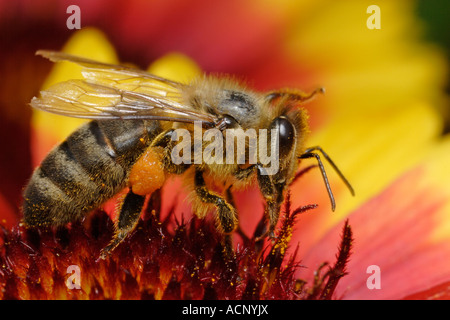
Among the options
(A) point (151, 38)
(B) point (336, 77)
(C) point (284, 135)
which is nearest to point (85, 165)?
(C) point (284, 135)

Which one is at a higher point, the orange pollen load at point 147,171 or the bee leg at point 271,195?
the orange pollen load at point 147,171

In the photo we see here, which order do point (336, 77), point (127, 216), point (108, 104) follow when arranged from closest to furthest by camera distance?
1. point (108, 104)
2. point (127, 216)
3. point (336, 77)

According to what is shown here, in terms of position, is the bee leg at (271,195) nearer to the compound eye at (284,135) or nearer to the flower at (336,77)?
the compound eye at (284,135)

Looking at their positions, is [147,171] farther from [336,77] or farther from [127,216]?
[336,77]

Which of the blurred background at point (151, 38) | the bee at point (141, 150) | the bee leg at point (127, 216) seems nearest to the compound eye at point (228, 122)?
the bee at point (141, 150)

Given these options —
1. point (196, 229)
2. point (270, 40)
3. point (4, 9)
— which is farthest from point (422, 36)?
point (4, 9)
